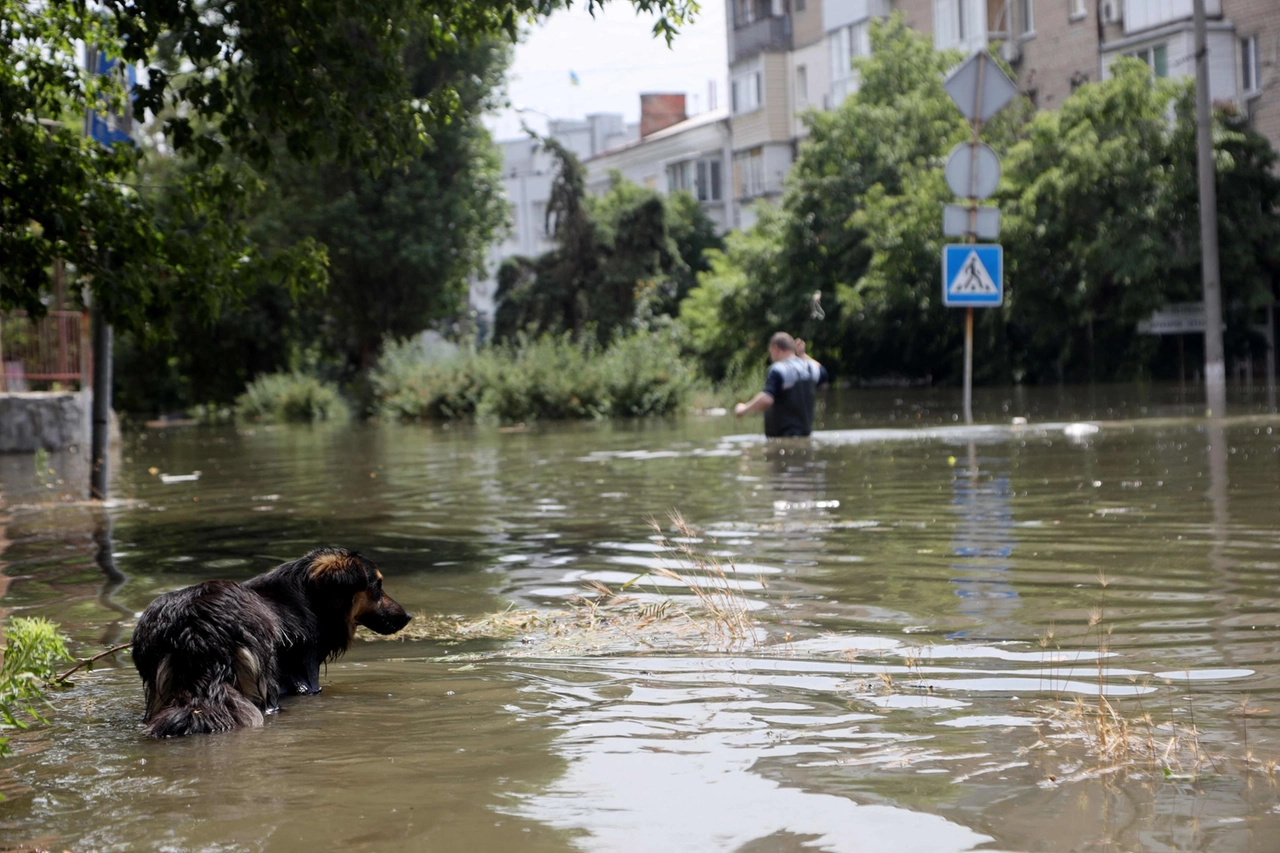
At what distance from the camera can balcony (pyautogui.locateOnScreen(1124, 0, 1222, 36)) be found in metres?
44.3

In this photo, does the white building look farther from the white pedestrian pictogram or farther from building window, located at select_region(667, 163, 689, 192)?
the white pedestrian pictogram

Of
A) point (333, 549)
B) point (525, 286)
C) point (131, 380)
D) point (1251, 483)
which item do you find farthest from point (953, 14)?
point (333, 549)

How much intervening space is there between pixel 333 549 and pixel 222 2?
6.38m

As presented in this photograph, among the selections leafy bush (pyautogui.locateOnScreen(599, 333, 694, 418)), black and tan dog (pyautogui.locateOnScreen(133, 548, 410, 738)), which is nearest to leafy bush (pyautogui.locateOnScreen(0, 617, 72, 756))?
black and tan dog (pyautogui.locateOnScreen(133, 548, 410, 738))

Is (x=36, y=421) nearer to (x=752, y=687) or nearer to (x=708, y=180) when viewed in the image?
(x=752, y=687)

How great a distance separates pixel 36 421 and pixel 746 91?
47.0 m

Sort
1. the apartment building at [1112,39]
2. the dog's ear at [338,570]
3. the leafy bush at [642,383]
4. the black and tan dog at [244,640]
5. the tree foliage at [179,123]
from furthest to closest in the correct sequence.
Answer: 1. the apartment building at [1112,39]
2. the leafy bush at [642,383]
3. the tree foliage at [179,123]
4. the dog's ear at [338,570]
5. the black and tan dog at [244,640]

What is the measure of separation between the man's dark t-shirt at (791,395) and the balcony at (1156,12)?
2997cm

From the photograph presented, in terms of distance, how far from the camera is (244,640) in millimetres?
5793

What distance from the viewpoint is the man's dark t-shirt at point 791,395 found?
743 inches

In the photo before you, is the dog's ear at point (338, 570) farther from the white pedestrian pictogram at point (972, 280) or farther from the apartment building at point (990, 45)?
the apartment building at point (990, 45)

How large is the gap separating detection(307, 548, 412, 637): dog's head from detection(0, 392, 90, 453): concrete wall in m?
19.7

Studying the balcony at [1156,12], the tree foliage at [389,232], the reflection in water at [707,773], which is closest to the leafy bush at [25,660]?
the reflection in water at [707,773]

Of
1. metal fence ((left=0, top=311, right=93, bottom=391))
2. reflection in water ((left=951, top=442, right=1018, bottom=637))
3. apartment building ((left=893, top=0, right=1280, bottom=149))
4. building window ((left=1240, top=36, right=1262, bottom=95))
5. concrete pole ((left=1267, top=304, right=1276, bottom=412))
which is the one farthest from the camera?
building window ((left=1240, top=36, right=1262, bottom=95))
